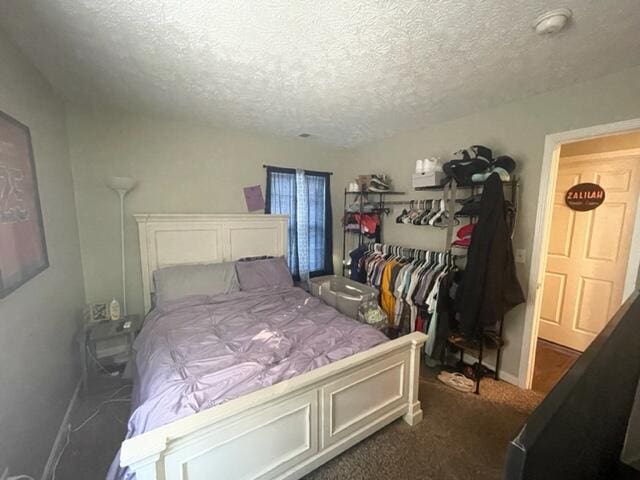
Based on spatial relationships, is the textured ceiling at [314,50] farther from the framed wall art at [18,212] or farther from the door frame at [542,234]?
the framed wall art at [18,212]

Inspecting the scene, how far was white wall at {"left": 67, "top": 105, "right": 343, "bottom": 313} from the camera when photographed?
2.32 meters

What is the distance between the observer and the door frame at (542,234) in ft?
5.97

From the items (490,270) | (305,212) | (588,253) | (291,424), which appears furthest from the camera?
(305,212)

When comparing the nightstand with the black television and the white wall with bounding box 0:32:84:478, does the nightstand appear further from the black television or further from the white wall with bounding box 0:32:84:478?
the black television

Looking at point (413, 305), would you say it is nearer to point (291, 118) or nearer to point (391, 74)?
point (391, 74)

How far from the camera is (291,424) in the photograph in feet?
4.38

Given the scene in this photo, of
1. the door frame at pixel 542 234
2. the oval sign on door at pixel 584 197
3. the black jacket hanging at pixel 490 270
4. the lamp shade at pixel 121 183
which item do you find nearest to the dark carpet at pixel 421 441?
the door frame at pixel 542 234

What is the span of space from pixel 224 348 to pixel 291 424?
0.59m

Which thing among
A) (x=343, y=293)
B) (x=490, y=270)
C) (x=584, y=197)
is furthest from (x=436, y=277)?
(x=584, y=197)

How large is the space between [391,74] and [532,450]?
→ 6.29ft

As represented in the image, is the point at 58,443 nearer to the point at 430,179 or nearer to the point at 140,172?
the point at 140,172

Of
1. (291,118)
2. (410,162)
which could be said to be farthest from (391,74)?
(410,162)

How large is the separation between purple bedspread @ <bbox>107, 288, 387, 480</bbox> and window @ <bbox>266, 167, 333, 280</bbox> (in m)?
1.11

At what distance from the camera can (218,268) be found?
2629 millimetres
